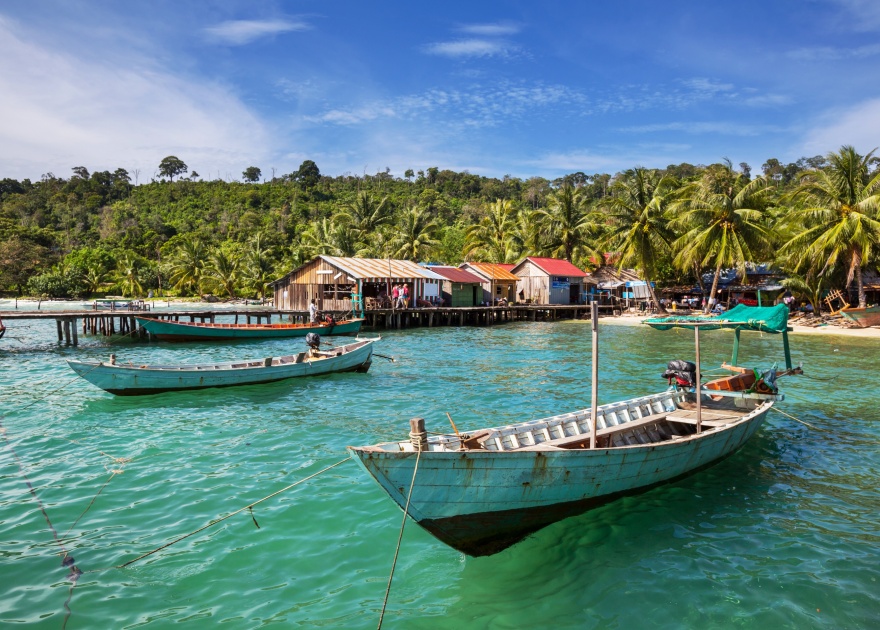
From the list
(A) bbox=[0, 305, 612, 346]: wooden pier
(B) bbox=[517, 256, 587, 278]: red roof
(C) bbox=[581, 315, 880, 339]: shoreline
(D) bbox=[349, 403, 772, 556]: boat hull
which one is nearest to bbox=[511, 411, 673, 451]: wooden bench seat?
(D) bbox=[349, 403, 772, 556]: boat hull

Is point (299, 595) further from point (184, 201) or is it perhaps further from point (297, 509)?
point (184, 201)

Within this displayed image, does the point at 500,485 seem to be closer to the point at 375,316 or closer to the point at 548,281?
the point at 375,316

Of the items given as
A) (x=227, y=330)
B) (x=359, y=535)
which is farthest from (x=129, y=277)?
(x=359, y=535)

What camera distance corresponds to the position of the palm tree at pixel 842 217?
31.3m

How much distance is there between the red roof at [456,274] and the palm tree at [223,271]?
2657 cm

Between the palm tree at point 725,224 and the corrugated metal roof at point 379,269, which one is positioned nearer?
the corrugated metal roof at point 379,269

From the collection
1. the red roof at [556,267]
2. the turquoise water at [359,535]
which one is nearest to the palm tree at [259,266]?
the red roof at [556,267]

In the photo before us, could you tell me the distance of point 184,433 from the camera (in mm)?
12461

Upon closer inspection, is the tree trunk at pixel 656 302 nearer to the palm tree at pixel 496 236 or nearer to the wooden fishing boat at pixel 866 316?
the wooden fishing boat at pixel 866 316

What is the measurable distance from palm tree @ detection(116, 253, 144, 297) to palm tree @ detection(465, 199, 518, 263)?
3792cm

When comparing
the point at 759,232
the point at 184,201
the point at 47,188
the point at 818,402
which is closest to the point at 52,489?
the point at 818,402

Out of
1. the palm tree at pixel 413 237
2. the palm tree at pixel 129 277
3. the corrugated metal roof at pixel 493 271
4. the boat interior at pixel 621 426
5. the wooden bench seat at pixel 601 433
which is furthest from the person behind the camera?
the palm tree at pixel 129 277

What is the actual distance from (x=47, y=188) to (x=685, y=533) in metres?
127

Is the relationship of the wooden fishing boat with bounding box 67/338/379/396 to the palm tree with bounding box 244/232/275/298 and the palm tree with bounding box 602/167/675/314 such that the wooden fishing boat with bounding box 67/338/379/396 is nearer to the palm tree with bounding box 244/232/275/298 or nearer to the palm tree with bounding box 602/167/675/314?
the palm tree with bounding box 602/167/675/314
